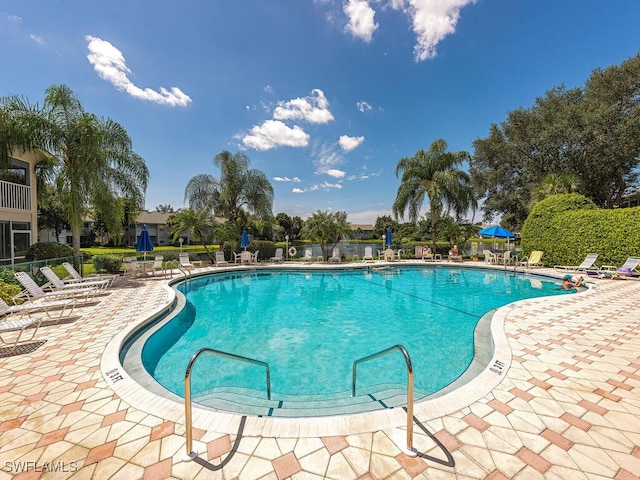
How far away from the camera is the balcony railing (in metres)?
11.3

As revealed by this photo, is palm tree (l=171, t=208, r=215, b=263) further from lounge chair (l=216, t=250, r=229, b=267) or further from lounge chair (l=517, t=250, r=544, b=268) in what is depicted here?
lounge chair (l=517, t=250, r=544, b=268)

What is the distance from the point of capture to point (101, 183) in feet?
38.7

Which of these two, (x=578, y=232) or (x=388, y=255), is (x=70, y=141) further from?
(x=578, y=232)

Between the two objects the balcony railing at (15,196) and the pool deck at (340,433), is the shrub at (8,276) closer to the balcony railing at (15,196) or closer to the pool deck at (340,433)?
the pool deck at (340,433)

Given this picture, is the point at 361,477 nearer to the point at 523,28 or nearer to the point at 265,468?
the point at 265,468

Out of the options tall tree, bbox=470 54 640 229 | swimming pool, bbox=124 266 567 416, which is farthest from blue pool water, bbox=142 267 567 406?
tall tree, bbox=470 54 640 229

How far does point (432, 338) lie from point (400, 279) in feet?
27.1

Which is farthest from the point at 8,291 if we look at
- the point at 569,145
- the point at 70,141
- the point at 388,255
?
the point at 569,145

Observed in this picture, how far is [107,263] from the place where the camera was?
1331 centimetres

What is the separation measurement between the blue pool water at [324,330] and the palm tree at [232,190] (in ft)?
26.1

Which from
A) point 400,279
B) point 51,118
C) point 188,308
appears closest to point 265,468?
point 188,308

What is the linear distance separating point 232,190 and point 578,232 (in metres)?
21.2

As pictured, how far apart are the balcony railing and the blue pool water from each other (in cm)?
797

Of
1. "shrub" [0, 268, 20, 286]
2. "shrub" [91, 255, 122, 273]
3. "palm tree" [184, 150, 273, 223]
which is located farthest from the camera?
"palm tree" [184, 150, 273, 223]
